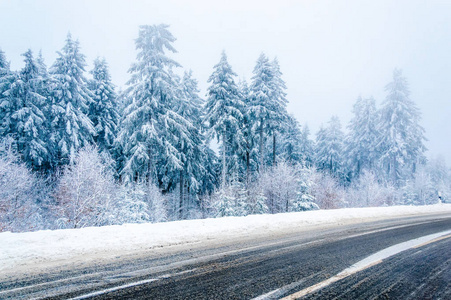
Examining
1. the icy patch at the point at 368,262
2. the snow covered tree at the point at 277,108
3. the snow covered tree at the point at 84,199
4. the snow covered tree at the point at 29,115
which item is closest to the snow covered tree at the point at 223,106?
the snow covered tree at the point at 277,108

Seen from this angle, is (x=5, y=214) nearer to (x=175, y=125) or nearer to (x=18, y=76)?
(x=175, y=125)

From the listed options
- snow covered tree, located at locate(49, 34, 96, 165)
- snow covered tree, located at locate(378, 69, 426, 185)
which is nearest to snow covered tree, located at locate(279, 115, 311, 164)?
snow covered tree, located at locate(378, 69, 426, 185)

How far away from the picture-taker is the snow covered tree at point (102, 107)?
2709 cm

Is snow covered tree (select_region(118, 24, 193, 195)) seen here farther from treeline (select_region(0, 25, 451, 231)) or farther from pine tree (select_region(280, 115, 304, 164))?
pine tree (select_region(280, 115, 304, 164))

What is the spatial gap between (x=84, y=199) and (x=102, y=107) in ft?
52.1

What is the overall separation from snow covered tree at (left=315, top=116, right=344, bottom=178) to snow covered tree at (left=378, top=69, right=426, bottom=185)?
6225 mm

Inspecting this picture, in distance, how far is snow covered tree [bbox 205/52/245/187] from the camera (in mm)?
25438

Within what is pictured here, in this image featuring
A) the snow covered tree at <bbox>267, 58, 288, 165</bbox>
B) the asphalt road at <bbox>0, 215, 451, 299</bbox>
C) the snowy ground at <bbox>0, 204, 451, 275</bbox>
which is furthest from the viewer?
the snow covered tree at <bbox>267, 58, 288, 165</bbox>

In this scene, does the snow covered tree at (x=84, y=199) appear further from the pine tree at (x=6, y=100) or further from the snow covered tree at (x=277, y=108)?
the snow covered tree at (x=277, y=108)

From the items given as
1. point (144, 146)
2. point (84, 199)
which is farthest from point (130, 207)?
point (144, 146)

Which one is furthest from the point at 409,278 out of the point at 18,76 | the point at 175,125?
the point at 18,76

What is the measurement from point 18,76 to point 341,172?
42498 mm

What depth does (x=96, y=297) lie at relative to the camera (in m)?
3.38

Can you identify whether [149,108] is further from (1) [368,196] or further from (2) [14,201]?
(1) [368,196]
